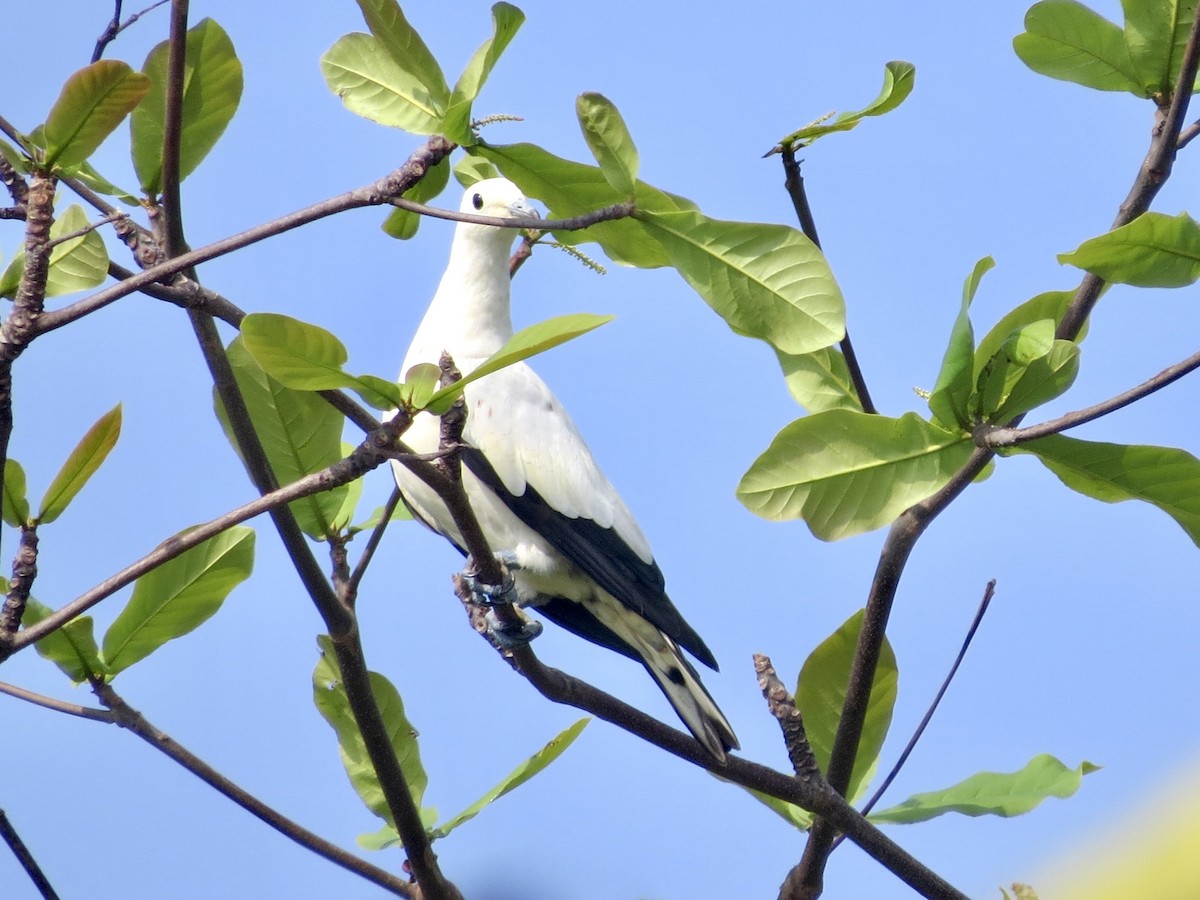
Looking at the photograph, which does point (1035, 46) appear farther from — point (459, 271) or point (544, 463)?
point (459, 271)

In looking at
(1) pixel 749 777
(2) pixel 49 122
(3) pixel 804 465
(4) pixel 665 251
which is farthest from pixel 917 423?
(2) pixel 49 122

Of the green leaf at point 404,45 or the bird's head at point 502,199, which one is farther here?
the bird's head at point 502,199

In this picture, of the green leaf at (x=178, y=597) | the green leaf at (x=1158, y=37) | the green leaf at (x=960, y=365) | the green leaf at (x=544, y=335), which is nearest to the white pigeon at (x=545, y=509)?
the green leaf at (x=178, y=597)

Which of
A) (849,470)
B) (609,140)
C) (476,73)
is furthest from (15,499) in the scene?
(849,470)

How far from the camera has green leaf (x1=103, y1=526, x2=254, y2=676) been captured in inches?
102

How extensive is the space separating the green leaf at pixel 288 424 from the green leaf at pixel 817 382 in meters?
1.03

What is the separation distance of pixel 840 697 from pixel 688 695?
616 millimetres

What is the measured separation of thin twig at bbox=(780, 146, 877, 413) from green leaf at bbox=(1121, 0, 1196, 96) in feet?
2.62

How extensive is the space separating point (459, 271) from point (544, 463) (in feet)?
2.69

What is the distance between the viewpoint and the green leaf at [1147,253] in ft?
7.51

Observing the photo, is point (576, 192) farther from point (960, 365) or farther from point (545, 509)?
point (545, 509)

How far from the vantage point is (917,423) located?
7.72ft

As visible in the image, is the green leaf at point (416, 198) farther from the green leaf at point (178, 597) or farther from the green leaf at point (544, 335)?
the green leaf at point (544, 335)

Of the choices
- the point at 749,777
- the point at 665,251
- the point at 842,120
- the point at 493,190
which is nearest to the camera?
the point at 665,251
